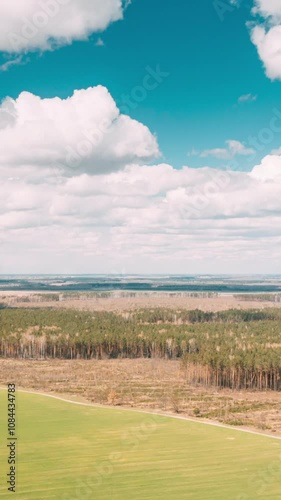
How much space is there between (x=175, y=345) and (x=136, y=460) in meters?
80.9

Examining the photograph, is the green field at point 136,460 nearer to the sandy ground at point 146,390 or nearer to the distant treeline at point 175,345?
the sandy ground at point 146,390

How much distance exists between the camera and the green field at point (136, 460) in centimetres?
3650

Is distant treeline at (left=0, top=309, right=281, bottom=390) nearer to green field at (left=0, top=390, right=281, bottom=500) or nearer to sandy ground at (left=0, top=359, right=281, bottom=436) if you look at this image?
sandy ground at (left=0, top=359, right=281, bottom=436)

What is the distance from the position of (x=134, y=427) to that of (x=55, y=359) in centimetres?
7018

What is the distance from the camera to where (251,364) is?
8600cm

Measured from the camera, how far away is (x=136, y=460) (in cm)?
4275

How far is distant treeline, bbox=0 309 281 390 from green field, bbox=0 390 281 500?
31.4 meters

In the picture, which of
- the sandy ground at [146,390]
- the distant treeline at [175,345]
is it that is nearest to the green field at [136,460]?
the sandy ground at [146,390]

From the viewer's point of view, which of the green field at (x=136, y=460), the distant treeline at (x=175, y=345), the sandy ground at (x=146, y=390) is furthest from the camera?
the distant treeline at (x=175, y=345)

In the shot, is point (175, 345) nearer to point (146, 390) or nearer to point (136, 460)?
point (146, 390)

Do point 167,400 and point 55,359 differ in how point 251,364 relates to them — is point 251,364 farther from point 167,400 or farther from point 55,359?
point 55,359

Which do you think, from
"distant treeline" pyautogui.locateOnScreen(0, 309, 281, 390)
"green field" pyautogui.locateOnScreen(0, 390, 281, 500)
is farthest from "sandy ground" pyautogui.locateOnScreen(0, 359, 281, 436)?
"green field" pyautogui.locateOnScreen(0, 390, 281, 500)

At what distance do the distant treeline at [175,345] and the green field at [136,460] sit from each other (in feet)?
103

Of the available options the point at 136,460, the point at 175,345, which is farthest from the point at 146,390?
the point at 175,345
